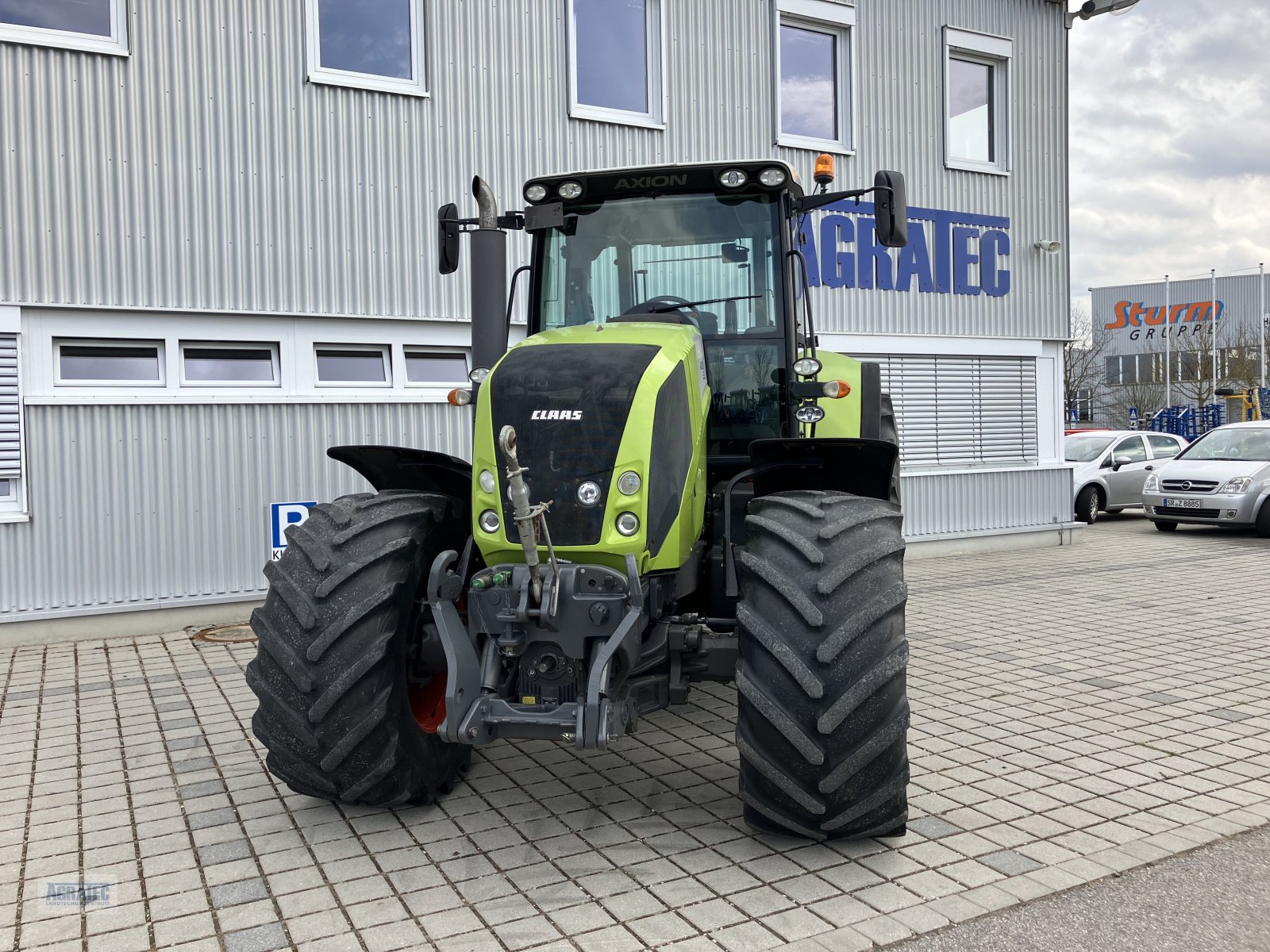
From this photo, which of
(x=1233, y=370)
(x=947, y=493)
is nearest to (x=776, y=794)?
(x=947, y=493)

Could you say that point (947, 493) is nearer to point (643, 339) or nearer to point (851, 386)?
point (851, 386)

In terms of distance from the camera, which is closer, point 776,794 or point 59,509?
point 776,794

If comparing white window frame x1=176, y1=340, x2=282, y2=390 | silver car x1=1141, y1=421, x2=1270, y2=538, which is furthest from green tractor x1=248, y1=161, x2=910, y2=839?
silver car x1=1141, y1=421, x2=1270, y2=538

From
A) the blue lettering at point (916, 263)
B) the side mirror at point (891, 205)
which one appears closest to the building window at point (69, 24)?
the side mirror at point (891, 205)

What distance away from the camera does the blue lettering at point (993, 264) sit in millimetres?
12789

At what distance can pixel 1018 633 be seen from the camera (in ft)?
26.2

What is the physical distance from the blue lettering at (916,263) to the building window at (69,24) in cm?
793

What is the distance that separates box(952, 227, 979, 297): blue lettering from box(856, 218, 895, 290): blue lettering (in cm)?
98

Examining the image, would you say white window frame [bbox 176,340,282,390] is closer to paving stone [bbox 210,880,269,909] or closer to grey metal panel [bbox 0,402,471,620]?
grey metal panel [bbox 0,402,471,620]

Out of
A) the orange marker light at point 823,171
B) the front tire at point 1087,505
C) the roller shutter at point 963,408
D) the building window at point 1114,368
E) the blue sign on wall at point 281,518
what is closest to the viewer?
the orange marker light at point 823,171

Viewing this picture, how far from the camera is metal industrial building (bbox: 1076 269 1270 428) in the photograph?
45812 mm

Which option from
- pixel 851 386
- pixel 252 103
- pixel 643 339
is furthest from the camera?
pixel 252 103

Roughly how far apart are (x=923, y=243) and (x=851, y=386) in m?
6.67

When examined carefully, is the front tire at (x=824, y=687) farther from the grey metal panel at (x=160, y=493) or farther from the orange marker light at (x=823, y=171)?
the grey metal panel at (x=160, y=493)
